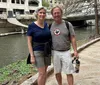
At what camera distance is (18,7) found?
63594 millimetres

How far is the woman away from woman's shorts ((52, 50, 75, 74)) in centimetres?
34

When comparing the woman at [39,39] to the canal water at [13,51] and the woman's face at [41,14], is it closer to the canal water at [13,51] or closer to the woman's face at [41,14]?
the woman's face at [41,14]

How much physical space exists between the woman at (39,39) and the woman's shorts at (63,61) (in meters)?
0.34

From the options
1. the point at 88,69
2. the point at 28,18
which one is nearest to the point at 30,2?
the point at 28,18

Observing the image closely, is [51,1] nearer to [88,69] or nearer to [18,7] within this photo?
[18,7]

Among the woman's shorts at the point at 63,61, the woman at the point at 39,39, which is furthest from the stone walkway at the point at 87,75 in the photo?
the woman at the point at 39,39

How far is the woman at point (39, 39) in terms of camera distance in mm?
5207

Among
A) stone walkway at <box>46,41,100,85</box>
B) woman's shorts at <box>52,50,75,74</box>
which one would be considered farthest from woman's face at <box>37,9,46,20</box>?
stone walkway at <box>46,41,100,85</box>

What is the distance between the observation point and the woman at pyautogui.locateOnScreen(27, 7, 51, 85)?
205 inches

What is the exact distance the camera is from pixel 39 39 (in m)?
5.21

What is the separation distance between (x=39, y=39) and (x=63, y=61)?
2.41 ft

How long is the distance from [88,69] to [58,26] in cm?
349

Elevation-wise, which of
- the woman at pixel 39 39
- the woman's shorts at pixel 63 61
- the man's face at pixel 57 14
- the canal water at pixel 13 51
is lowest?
the canal water at pixel 13 51

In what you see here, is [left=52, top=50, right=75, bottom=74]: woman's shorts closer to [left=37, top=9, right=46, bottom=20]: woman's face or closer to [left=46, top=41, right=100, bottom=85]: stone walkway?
[left=37, top=9, right=46, bottom=20]: woman's face
